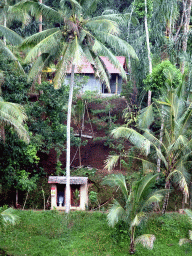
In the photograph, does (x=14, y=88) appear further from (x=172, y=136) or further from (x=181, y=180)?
(x=181, y=180)

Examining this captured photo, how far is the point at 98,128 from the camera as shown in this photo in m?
18.2

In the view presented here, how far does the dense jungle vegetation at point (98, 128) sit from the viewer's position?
33.3ft

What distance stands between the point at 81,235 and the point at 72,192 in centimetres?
268

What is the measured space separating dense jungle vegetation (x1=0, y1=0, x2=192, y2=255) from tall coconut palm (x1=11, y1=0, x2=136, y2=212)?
0.04 metres

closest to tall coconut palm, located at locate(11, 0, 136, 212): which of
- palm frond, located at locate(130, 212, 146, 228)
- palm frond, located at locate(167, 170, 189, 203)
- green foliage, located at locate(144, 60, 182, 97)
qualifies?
green foliage, located at locate(144, 60, 182, 97)

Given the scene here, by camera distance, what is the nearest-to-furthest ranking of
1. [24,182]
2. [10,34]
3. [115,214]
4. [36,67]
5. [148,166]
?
[115,214]
[148,166]
[36,67]
[24,182]
[10,34]

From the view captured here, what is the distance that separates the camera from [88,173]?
50.2ft

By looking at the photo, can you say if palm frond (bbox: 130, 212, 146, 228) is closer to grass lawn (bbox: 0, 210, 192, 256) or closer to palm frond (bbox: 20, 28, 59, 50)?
grass lawn (bbox: 0, 210, 192, 256)

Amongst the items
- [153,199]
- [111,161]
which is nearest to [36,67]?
[111,161]

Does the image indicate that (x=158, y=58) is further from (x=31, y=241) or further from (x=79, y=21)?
(x=31, y=241)

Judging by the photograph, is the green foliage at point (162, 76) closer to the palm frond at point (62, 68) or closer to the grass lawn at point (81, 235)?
the palm frond at point (62, 68)

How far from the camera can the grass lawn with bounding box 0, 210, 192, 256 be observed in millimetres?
10195

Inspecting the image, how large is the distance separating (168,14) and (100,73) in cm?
614

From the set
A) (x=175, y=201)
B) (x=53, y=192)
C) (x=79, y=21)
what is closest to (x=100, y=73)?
(x=79, y=21)
